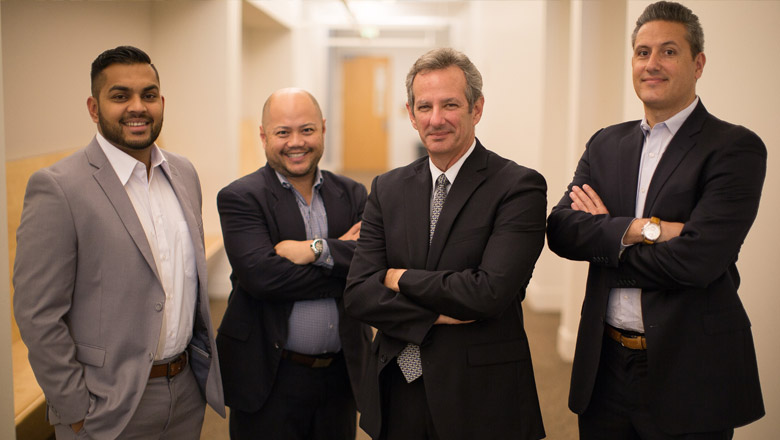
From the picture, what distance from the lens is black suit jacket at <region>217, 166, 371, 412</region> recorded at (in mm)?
2723

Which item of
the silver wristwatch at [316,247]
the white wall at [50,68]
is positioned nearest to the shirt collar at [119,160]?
the silver wristwatch at [316,247]

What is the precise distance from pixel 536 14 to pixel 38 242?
18.3 ft

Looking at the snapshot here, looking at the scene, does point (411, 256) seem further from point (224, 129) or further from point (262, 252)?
point (224, 129)

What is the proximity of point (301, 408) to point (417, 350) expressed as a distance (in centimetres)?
81

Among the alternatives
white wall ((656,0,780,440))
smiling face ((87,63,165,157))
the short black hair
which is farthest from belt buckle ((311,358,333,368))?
white wall ((656,0,780,440))

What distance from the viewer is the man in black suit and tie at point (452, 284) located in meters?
2.17

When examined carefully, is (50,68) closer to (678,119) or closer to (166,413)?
(166,413)

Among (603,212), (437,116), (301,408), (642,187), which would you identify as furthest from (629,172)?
(301,408)

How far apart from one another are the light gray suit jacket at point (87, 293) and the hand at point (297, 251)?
577mm

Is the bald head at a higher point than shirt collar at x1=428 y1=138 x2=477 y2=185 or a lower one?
higher

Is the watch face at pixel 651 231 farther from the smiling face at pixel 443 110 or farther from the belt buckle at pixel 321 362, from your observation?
the belt buckle at pixel 321 362

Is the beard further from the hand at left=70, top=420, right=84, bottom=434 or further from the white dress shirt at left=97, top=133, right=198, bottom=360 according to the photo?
the hand at left=70, top=420, right=84, bottom=434

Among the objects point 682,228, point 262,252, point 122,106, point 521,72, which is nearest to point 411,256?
point 262,252

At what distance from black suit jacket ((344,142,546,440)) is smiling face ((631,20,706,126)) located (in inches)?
22.1
